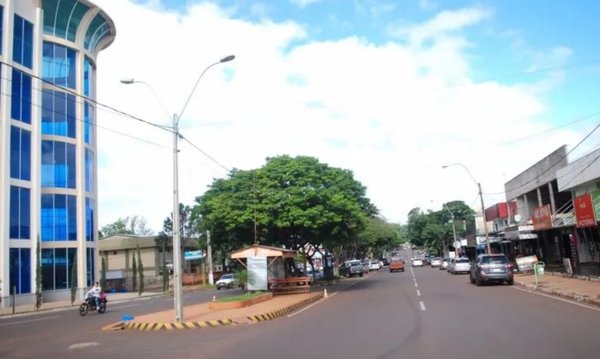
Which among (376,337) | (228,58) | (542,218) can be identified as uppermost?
(228,58)

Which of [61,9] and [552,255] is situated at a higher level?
[61,9]

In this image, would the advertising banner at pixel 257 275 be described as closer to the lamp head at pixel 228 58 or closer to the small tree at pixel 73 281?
the lamp head at pixel 228 58

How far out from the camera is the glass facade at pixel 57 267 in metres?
43.6

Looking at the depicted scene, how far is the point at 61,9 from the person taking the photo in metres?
45.8

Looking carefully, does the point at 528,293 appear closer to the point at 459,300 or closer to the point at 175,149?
the point at 459,300

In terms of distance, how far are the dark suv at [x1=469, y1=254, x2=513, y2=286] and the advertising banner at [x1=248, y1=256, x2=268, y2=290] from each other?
11542 mm

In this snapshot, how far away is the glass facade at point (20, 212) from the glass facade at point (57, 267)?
2.84 meters

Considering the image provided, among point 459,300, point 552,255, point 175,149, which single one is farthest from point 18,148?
point 552,255

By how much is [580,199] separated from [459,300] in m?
11.8

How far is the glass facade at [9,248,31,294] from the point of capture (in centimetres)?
4006

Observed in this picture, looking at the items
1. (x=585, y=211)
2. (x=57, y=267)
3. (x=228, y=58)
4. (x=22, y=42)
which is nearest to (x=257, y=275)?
(x=228, y=58)

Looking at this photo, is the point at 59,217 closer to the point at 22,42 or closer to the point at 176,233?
the point at 22,42

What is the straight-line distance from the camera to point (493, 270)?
29.6 meters

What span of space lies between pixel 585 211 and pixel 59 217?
37959 mm
